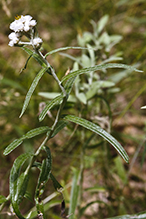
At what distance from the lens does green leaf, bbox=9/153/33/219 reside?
0.68 meters

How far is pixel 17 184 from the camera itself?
0.71 m

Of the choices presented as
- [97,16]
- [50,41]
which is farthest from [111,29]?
[50,41]

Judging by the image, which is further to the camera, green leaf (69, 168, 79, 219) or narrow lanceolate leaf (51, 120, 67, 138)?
green leaf (69, 168, 79, 219)

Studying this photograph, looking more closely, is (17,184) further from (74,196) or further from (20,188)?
(74,196)

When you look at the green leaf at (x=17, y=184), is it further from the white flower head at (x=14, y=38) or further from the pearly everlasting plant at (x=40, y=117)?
the white flower head at (x=14, y=38)

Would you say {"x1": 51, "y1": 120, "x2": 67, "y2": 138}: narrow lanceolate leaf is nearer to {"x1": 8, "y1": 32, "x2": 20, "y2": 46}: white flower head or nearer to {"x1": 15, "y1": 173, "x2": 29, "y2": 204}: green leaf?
{"x1": 15, "y1": 173, "x2": 29, "y2": 204}: green leaf

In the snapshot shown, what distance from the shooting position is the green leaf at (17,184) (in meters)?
0.68

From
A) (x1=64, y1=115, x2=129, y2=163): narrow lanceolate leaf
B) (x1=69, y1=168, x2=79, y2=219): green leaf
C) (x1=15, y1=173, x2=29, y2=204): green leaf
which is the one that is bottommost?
(x1=69, y1=168, x2=79, y2=219): green leaf

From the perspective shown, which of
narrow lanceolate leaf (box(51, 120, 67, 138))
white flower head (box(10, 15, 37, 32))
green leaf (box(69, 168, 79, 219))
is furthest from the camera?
green leaf (box(69, 168, 79, 219))

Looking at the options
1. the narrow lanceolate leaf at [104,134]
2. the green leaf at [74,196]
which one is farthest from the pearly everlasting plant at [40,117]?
the green leaf at [74,196]

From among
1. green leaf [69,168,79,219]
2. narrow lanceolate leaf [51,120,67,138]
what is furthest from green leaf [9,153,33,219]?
green leaf [69,168,79,219]

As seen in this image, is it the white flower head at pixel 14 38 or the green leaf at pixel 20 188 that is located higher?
the white flower head at pixel 14 38

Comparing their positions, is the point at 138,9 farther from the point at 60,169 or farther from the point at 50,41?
the point at 60,169

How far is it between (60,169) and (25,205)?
12.7 inches
